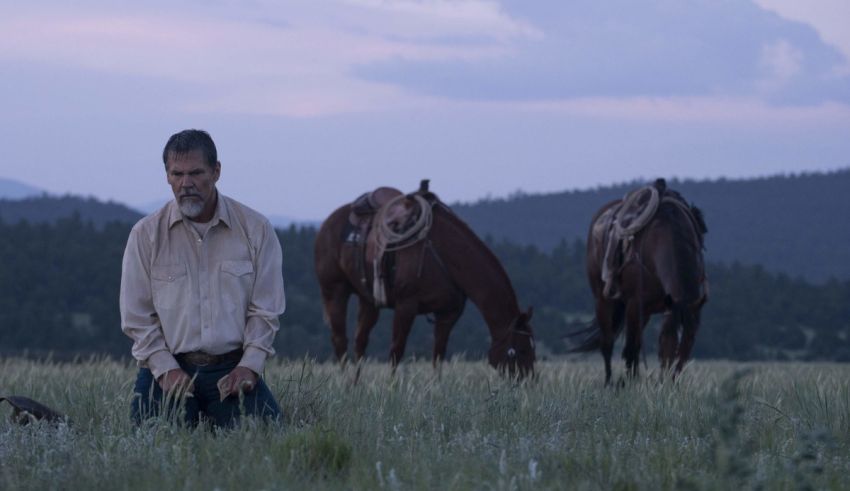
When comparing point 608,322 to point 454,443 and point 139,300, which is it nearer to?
point 139,300

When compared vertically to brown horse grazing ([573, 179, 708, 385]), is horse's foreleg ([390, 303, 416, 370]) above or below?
below

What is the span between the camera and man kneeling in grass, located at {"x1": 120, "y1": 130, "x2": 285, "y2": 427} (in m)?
6.79

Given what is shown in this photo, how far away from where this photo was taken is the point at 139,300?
6.90 meters

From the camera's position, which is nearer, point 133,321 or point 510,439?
point 510,439

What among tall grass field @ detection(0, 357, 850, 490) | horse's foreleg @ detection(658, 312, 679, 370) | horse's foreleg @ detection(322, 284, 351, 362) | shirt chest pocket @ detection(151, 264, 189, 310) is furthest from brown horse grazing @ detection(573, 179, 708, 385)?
shirt chest pocket @ detection(151, 264, 189, 310)

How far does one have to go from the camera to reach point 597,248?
1405cm

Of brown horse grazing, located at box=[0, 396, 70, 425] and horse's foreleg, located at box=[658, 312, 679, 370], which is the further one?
horse's foreleg, located at box=[658, 312, 679, 370]

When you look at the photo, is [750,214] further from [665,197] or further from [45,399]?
[45,399]

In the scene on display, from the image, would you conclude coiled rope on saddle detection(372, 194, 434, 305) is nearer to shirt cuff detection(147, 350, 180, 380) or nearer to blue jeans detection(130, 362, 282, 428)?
blue jeans detection(130, 362, 282, 428)

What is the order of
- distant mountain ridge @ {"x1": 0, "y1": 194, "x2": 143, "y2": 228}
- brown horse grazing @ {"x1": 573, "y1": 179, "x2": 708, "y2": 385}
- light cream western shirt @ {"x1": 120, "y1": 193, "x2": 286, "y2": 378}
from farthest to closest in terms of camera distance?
1. distant mountain ridge @ {"x1": 0, "y1": 194, "x2": 143, "y2": 228}
2. brown horse grazing @ {"x1": 573, "y1": 179, "x2": 708, "y2": 385}
3. light cream western shirt @ {"x1": 120, "y1": 193, "x2": 286, "y2": 378}

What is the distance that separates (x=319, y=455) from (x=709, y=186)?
93.0 metres

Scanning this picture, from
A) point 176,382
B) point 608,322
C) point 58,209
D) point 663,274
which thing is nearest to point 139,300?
point 176,382

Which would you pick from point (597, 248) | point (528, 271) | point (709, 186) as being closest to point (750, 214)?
point (709, 186)

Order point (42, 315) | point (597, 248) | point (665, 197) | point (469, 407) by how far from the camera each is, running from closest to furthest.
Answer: point (469, 407) → point (665, 197) → point (597, 248) → point (42, 315)
